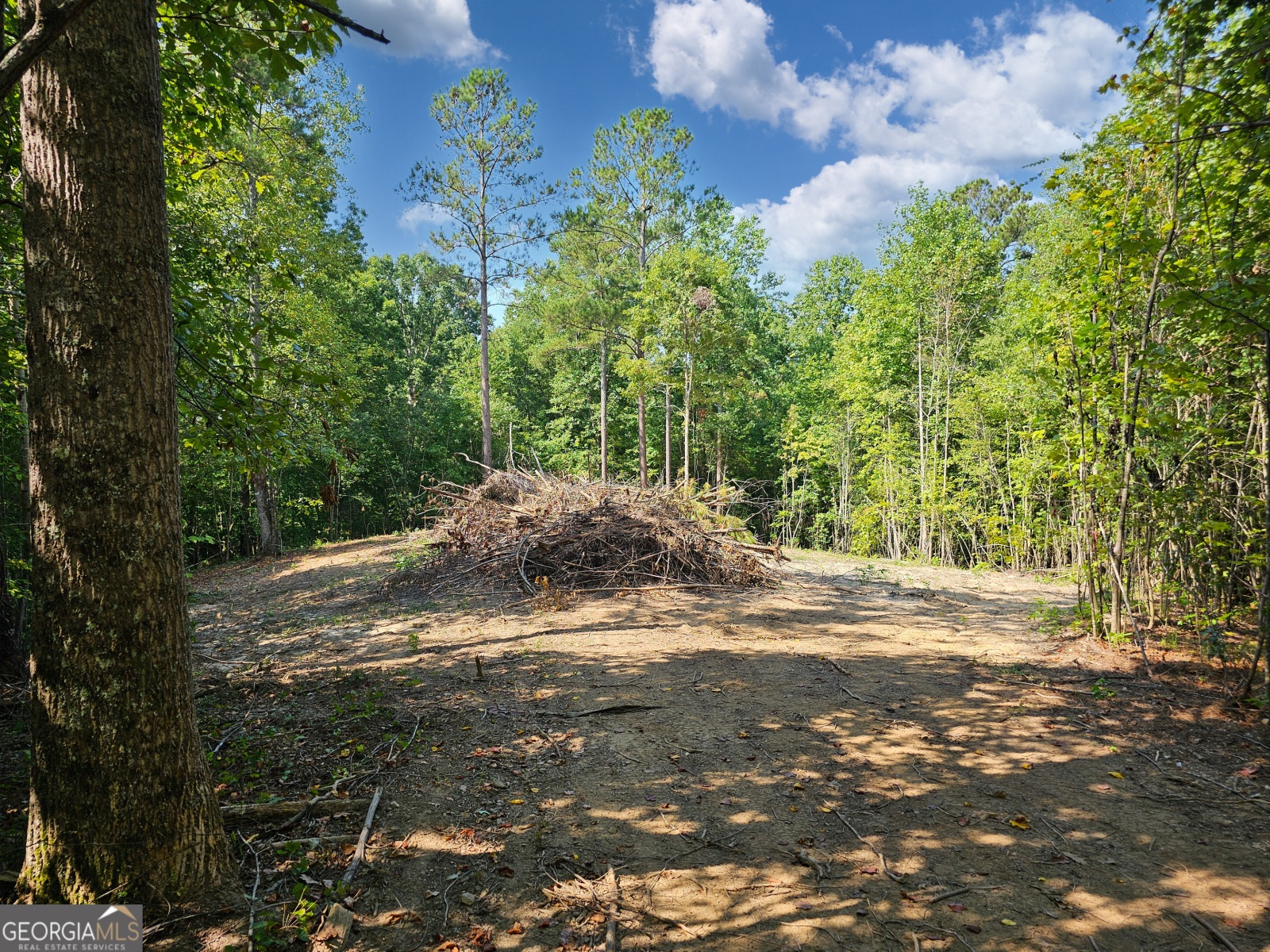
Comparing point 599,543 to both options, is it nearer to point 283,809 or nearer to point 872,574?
point 872,574

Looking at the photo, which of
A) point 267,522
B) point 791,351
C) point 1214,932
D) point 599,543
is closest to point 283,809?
point 1214,932

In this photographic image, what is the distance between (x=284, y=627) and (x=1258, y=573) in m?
9.19

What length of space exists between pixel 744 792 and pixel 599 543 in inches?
238

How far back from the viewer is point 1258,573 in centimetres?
450

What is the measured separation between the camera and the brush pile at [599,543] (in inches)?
342

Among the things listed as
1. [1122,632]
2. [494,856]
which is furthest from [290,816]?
[1122,632]

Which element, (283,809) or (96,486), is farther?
(283,809)

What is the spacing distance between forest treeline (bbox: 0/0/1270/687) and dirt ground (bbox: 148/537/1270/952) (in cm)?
143

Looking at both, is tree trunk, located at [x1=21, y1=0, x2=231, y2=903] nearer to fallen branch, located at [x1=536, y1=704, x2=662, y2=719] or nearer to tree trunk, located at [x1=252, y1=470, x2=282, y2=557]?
fallen branch, located at [x1=536, y1=704, x2=662, y2=719]

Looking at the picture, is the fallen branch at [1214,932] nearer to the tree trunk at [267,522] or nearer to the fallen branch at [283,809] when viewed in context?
the fallen branch at [283,809]

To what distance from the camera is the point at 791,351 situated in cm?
2806

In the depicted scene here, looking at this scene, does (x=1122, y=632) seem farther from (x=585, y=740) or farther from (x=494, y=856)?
(x=494, y=856)

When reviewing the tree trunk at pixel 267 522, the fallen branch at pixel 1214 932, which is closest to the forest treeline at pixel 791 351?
the tree trunk at pixel 267 522

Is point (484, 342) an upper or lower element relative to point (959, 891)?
upper
